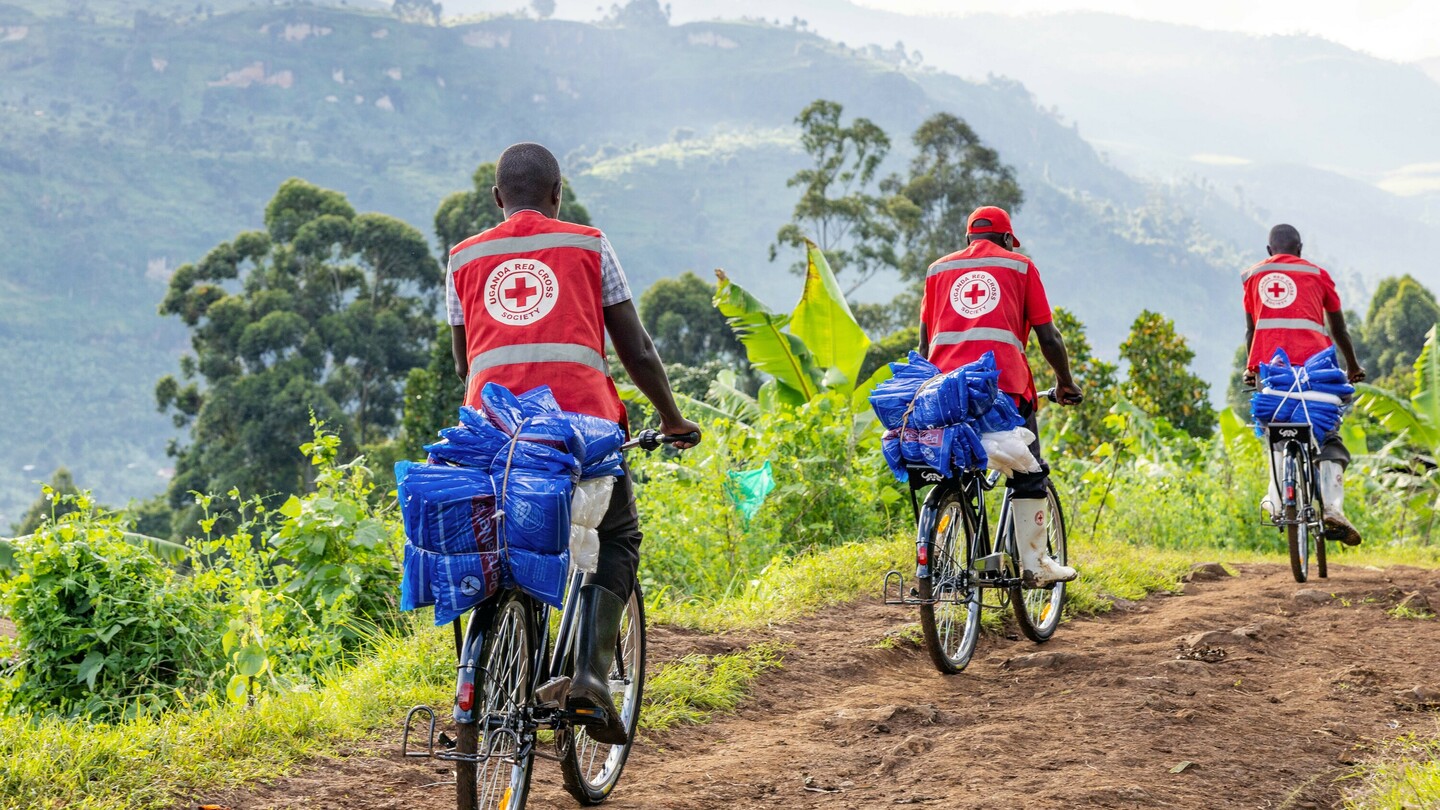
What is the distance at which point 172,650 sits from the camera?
252 inches

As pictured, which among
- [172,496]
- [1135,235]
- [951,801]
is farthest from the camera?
[1135,235]

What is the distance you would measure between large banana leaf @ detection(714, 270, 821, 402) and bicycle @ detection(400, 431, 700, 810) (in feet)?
21.8

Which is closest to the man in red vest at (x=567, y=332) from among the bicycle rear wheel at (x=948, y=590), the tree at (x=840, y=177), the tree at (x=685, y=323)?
the bicycle rear wheel at (x=948, y=590)

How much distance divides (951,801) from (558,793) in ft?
4.20

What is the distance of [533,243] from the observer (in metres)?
3.95

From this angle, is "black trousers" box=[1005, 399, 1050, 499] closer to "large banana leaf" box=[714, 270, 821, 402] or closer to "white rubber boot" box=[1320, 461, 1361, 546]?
"white rubber boot" box=[1320, 461, 1361, 546]

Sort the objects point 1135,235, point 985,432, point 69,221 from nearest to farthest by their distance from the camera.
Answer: point 985,432
point 69,221
point 1135,235

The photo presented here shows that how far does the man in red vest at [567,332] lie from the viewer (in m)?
3.91

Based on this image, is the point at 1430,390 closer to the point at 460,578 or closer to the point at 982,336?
the point at 982,336

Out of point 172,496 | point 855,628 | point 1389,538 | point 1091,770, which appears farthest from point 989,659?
point 172,496

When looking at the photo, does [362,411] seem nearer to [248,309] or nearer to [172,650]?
[248,309]

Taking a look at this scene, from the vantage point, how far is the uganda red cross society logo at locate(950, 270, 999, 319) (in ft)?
20.5

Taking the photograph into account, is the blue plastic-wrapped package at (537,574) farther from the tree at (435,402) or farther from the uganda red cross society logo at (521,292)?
the tree at (435,402)

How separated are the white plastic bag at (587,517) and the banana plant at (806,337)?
273 inches
